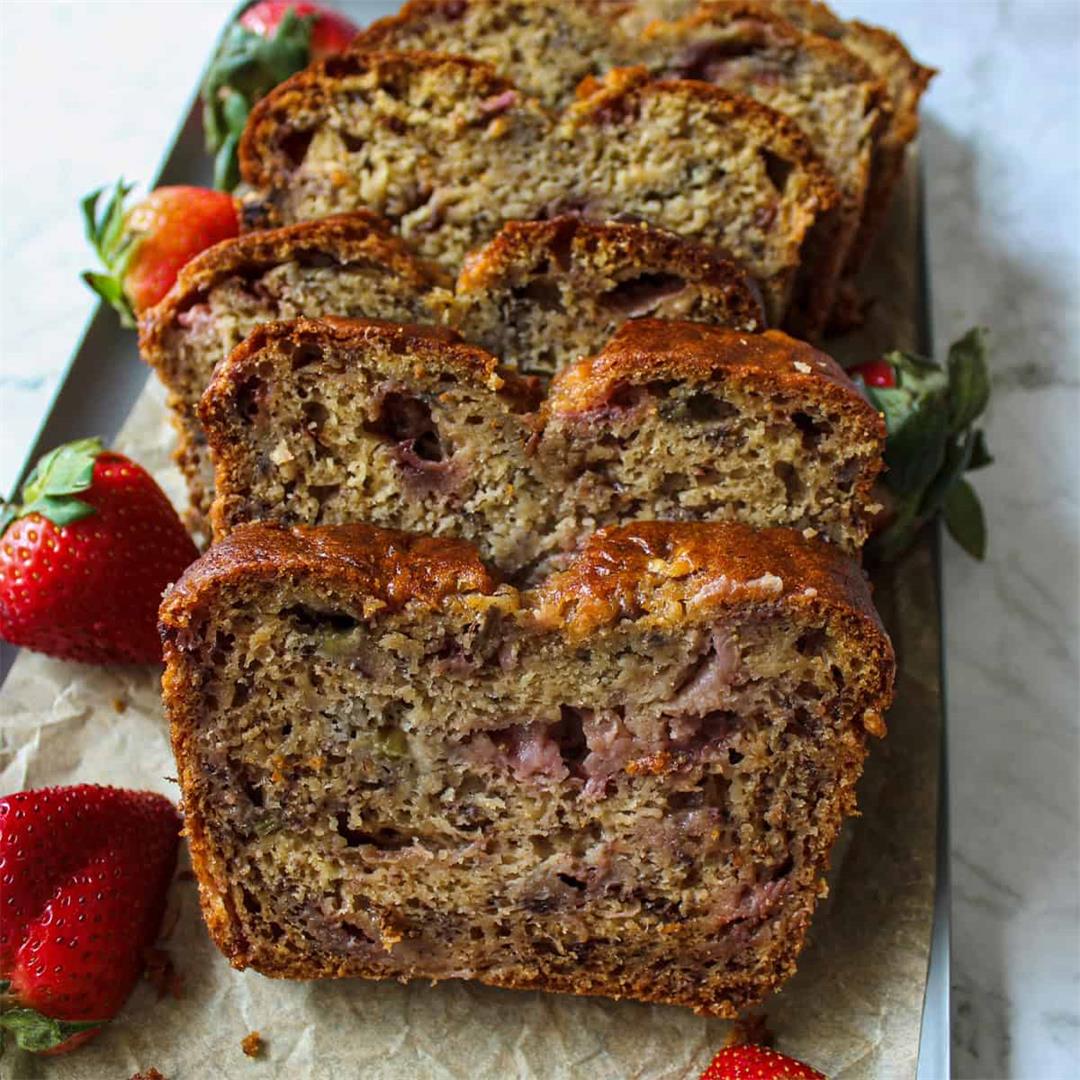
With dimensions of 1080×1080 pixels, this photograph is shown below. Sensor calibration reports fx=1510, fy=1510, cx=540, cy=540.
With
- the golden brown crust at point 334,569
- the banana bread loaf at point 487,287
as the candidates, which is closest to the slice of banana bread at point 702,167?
the banana bread loaf at point 487,287

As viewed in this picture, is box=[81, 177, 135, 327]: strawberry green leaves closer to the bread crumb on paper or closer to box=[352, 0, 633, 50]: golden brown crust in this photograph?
box=[352, 0, 633, 50]: golden brown crust

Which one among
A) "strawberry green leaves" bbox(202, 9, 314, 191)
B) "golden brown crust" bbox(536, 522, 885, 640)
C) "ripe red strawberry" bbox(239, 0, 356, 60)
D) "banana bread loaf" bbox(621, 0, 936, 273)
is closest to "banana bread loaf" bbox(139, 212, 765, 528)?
"golden brown crust" bbox(536, 522, 885, 640)

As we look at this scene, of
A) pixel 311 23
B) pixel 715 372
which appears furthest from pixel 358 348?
pixel 311 23

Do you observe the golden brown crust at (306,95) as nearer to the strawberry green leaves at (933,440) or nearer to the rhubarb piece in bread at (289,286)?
the rhubarb piece in bread at (289,286)

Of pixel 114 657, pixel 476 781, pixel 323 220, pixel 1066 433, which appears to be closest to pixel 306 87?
pixel 323 220

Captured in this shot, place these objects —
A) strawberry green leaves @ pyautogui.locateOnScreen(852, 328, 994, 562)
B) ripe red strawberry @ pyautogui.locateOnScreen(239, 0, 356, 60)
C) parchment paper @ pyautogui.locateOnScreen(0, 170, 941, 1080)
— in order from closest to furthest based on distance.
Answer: parchment paper @ pyautogui.locateOnScreen(0, 170, 941, 1080), strawberry green leaves @ pyautogui.locateOnScreen(852, 328, 994, 562), ripe red strawberry @ pyautogui.locateOnScreen(239, 0, 356, 60)

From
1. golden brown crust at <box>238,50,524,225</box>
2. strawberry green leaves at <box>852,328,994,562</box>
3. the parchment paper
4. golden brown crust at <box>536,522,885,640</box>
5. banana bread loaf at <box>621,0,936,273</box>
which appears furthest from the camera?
banana bread loaf at <box>621,0,936,273</box>
